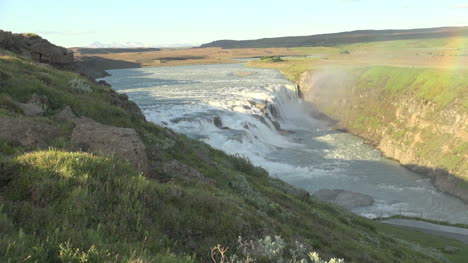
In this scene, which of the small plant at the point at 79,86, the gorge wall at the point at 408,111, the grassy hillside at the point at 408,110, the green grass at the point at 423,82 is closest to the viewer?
the small plant at the point at 79,86

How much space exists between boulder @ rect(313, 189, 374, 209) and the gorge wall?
40.6ft

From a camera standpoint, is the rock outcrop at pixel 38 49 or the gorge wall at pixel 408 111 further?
the gorge wall at pixel 408 111

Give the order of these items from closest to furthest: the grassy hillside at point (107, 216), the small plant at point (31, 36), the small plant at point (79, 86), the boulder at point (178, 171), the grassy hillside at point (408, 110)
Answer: the grassy hillside at point (107, 216) → the boulder at point (178, 171) → the small plant at point (79, 86) → the small plant at point (31, 36) → the grassy hillside at point (408, 110)

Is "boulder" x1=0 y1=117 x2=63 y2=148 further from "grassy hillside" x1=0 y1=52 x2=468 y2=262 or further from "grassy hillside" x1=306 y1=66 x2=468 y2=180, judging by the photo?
"grassy hillside" x1=306 y1=66 x2=468 y2=180

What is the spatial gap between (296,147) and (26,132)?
2100 inches

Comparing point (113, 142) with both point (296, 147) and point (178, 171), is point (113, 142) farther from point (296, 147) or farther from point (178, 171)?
point (296, 147)

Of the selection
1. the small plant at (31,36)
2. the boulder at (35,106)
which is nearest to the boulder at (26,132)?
the boulder at (35,106)

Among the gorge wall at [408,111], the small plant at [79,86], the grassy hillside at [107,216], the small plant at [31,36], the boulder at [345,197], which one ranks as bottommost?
the boulder at [345,197]

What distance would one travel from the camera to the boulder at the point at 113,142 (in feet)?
31.4

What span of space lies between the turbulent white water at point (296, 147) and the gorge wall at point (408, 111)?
276 cm

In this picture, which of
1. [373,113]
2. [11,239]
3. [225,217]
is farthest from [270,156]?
[11,239]

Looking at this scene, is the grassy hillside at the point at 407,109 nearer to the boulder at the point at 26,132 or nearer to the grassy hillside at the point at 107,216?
the grassy hillside at the point at 107,216

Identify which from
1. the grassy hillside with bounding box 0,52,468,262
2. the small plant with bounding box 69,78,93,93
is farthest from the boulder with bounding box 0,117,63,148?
the small plant with bounding box 69,78,93,93

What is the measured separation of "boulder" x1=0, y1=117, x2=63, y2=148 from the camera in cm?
932
